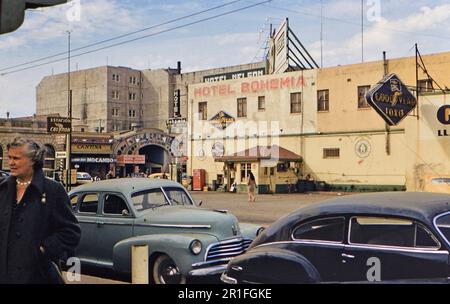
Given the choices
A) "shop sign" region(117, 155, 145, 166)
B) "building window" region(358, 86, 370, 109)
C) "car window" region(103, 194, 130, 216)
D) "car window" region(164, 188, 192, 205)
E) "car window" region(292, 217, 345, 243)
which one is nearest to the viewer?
"car window" region(292, 217, 345, 243)

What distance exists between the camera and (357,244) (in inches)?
206

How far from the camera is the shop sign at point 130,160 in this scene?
56875 millimetres

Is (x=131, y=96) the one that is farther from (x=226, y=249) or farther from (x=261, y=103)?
(x=226, y=249)

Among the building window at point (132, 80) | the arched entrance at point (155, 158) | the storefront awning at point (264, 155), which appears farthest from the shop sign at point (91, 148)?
the building window at point (132, 80)

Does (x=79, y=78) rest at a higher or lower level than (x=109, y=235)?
higher

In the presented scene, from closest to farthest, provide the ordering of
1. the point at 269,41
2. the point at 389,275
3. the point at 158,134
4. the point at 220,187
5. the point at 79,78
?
the point at 389,275
the point at 220,187
the point at 269,41
the point at 158,134
the point at 79,78

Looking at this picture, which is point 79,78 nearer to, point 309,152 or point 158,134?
point 158,134

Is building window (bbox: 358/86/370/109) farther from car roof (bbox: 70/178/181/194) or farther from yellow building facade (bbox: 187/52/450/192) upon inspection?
car roof (bbox: 70/178/181/194)

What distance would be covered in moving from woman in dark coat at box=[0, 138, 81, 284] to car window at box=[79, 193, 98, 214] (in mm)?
4982

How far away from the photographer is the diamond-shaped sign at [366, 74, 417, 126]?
1062 inches

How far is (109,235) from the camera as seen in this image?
8664 millimetres

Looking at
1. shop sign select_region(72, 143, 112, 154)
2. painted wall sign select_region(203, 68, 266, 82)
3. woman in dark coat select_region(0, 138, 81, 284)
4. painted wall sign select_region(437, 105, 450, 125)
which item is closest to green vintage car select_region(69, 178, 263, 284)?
woman in dark coat select_region(0, 138, 81, 284)

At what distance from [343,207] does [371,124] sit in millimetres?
29709

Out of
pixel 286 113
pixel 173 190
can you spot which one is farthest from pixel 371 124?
pixel 173 190
